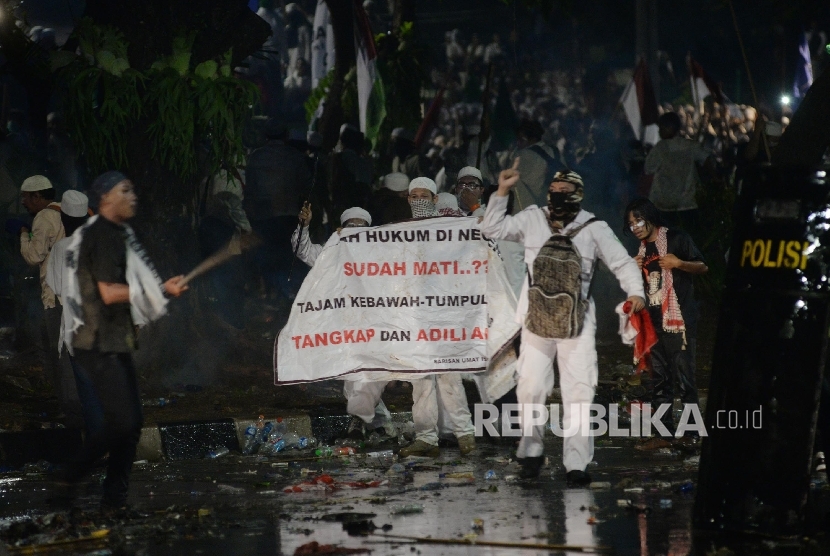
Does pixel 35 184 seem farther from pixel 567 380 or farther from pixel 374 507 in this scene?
pixel 567 380

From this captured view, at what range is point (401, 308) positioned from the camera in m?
10.1

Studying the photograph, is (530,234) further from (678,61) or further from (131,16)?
(678,61)

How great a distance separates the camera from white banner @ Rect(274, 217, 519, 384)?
9977 mm

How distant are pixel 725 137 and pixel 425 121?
18.8 feet

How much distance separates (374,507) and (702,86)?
14.7m

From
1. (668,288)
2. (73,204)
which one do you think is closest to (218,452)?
(73,204)

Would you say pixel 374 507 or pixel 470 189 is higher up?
pixel 470 189

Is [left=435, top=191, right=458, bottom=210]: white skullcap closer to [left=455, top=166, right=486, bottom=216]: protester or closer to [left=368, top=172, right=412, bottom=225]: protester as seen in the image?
[left=455, top=166, right=486, bottom=216]: protester

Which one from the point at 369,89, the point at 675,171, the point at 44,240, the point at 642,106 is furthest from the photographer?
the point at 642,106

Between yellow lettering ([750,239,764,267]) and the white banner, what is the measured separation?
3.77 m

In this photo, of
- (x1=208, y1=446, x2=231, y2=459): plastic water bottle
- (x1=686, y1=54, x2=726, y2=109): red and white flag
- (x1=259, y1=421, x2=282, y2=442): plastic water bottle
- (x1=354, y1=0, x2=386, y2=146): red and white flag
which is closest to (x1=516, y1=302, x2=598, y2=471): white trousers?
(x1=259, y1=421, x2=282, y2=442): plastic water bottle

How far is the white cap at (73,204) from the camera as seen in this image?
31.4ft

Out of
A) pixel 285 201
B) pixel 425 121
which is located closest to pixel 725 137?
pixel 425 121

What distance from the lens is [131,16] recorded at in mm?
12023
